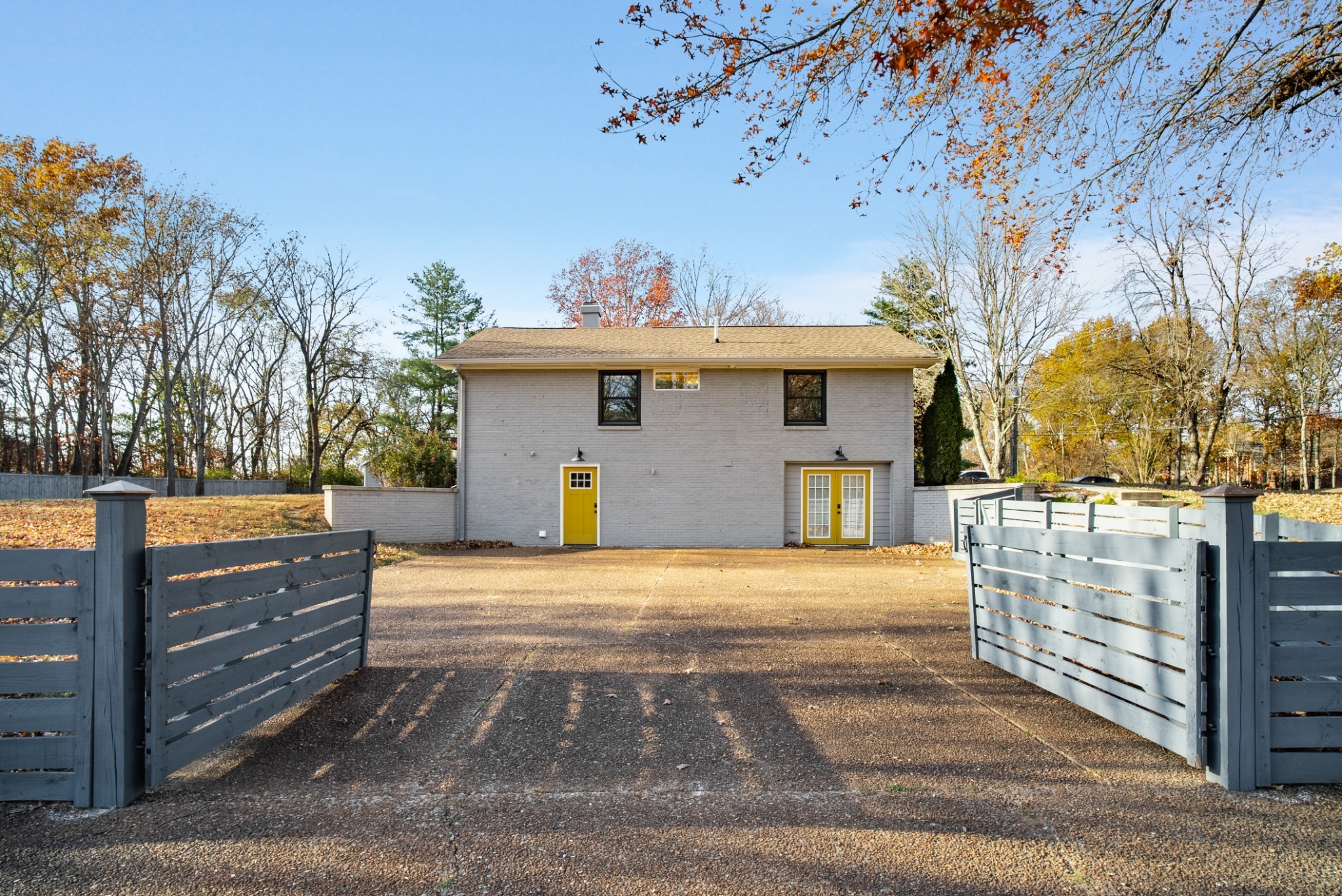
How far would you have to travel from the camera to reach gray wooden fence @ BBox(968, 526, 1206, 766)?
3.62m

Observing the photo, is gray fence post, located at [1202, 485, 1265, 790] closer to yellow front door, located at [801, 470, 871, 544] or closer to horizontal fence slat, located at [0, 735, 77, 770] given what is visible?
horizontal fence slat, located at [0, 735, 77, 770]

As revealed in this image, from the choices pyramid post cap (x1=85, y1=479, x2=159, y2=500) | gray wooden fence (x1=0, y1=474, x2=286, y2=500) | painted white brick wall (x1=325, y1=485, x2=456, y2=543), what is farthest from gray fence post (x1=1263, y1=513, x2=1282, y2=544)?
gray wooden fence (x1=0, y1=474, x2=286, y2=500)

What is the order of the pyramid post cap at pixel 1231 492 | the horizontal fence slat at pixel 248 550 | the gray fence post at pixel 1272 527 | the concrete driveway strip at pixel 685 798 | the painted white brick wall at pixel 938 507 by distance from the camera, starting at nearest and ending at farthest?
the concrete driveway strip at pixel 685 798 → the pyramid post cap at pixel 1231 492 → the horizontal fence slat at pixel 248 550 → the gray fence post at pixel 1272 527 → the painted white brick wall at pixel 938 507

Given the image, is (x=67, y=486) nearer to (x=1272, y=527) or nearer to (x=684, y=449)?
(x=684, y=449)

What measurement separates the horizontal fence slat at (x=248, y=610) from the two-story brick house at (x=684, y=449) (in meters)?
13.0

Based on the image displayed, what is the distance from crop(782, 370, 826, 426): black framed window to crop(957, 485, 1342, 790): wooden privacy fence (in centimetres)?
1376

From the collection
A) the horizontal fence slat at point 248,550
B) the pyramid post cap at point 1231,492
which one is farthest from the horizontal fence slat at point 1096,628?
the horizontal fence slat at point 248,550

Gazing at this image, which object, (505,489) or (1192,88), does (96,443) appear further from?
(1192,88)

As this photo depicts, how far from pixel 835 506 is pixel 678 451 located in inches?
164

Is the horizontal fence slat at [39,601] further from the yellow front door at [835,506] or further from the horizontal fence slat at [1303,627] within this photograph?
the yellow front door at [835,506]

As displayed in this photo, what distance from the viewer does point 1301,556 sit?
3.39 meters

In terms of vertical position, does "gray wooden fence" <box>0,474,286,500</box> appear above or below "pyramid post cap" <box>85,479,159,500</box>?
below

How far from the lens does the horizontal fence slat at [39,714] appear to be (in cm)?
319

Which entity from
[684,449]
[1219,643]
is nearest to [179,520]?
[684,449]
